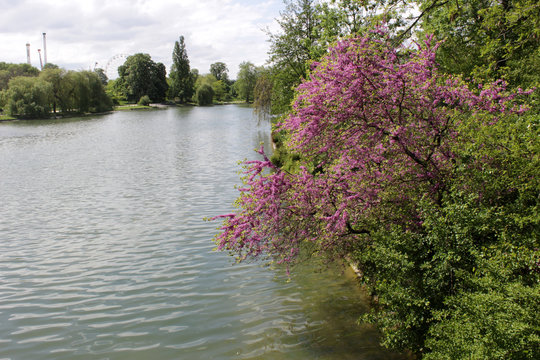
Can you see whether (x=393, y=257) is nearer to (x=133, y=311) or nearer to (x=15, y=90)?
(x=133, y=311)

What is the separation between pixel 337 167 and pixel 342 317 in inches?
130

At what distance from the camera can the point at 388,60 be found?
8.43 metres

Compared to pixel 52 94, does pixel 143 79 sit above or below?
above

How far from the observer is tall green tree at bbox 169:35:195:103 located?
137000 millimetres

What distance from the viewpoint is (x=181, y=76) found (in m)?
138

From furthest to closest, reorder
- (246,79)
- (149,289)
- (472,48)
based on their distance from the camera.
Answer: (246,79) → (472,48) → (149,289)

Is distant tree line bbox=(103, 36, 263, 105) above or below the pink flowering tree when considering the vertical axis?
above

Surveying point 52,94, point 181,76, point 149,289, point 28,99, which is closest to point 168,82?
point 181,76

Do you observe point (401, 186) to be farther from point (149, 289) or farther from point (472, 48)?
point (472, 48)

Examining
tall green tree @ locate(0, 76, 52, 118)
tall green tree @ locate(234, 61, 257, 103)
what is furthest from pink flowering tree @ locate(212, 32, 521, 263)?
tall green tree @ locate(234, 61, 257, 103)

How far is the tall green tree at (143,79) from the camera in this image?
133 meters

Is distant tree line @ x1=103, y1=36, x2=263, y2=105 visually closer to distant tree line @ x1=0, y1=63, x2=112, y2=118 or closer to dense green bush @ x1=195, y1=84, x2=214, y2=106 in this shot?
dense green bush @ x1=195, y1=84, x2=214, y2=106

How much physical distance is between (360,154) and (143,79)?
13569 centimetres

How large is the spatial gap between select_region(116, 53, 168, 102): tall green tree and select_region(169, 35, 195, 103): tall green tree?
3.78 meters
